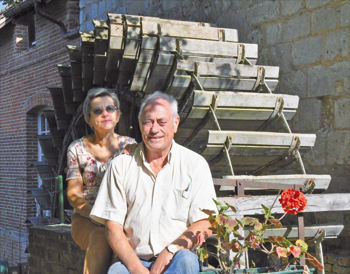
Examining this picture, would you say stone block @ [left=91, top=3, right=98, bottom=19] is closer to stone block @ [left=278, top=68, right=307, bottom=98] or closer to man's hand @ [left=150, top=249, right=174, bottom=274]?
stone block @ [left=278, top=68, right=307, bottom=98]

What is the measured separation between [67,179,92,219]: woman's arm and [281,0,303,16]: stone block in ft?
10.2

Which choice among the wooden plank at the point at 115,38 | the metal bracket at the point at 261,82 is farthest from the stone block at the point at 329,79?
the wooden plank at the point at 115,38

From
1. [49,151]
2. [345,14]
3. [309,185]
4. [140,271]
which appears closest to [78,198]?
[140,271]

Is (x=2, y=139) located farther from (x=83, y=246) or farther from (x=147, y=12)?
(x=83, y=246)

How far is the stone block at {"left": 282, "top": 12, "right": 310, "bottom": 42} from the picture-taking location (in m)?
5.01

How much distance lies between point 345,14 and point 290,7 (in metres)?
0.76

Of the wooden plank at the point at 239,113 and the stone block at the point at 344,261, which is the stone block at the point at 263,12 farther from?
the stone block at the point at 344,261

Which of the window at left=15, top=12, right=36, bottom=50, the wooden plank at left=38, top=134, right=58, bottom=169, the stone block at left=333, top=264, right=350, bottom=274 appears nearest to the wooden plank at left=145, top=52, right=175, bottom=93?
the stone block at left=333, top=264, right=350, bottom=274

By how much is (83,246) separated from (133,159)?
84 cm

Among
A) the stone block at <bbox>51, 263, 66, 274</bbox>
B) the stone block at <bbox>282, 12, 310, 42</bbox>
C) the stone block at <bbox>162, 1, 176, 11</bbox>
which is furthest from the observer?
the stone block at <bbox>162, 1, 176, 11</bbox>

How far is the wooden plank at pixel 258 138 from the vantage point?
4191mm

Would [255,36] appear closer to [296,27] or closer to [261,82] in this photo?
[296,27]

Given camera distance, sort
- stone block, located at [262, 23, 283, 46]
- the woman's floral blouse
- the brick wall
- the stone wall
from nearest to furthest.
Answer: the woman's floral blouse, the stone wall, stone block, located at [262, 23, 283, 46], the brick wall

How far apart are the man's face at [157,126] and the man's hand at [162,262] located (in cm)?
57
